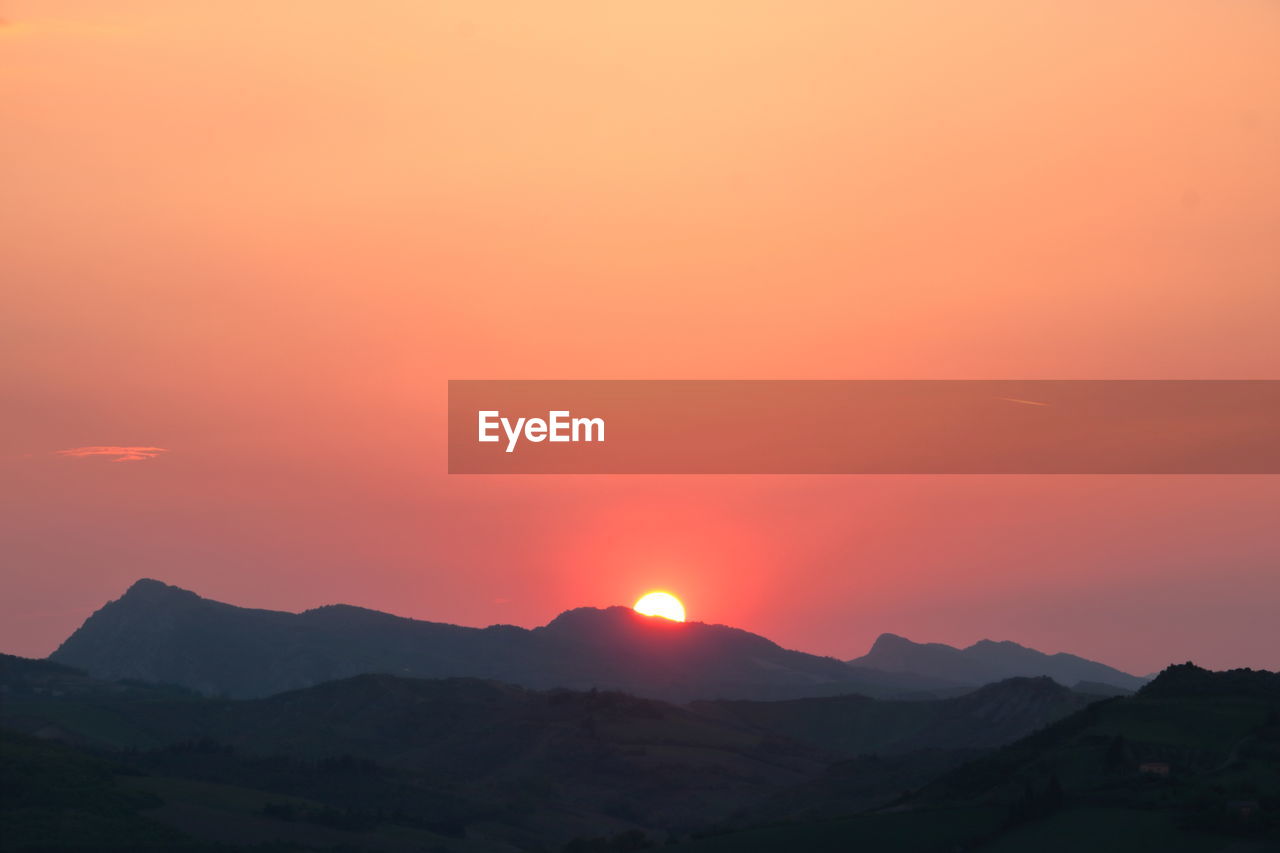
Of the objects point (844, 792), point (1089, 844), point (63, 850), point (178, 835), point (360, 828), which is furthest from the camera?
point (844, 792)

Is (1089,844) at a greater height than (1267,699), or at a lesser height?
lesser

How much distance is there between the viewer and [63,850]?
455 ft

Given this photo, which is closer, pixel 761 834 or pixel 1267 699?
pixel 761 834

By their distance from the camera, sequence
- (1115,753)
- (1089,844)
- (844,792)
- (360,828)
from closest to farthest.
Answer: (1089,844)
(1115,753)
(360,828)
(844,792)

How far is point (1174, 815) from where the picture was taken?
4048 inches

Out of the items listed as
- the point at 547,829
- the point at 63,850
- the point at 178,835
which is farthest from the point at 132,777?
the point at 547,829

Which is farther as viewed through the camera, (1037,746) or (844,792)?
(844,792)

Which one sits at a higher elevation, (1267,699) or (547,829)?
(1267,699)

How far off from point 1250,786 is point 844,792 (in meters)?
90.1

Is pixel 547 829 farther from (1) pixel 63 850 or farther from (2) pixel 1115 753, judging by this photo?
(2) pixel 1115 753

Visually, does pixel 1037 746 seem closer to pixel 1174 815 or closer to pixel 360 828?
pixel 1174 815

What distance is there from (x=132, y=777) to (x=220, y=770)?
26.4 meters

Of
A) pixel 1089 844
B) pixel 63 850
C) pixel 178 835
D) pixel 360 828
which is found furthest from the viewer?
pixel 360 828

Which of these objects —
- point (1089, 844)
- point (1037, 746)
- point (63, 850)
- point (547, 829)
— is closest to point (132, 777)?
point (63, 850)
